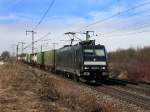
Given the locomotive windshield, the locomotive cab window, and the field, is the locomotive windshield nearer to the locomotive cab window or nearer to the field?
the locomotive cab window

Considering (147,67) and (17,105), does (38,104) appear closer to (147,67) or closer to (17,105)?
(17,105)

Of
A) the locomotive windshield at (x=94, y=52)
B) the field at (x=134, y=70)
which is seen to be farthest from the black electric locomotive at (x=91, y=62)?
the field at (x=134, y=70)

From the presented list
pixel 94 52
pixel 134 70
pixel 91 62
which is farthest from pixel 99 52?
pixel 134 70

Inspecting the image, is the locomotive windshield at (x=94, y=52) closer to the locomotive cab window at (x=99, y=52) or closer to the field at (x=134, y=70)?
the locomotive cab window at (x=99, y=52)

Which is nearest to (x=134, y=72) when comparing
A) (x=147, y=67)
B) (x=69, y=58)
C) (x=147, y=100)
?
(x=147, y=67)

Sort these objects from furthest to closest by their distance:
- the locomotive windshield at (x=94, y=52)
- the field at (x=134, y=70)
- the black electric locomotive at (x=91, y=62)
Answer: the field at (x=134, y=70) < the locomotive windshield at (x=94, y=52) < the black electric locomotive at (x=91, y=62)

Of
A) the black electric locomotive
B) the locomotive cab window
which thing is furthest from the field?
the black electric locomotive

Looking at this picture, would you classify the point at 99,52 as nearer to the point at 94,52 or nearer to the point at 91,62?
the point at 94,52

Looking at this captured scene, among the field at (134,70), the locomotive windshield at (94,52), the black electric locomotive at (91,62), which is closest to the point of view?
the black electric locomotive at (91,62)

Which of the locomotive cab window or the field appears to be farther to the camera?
the field

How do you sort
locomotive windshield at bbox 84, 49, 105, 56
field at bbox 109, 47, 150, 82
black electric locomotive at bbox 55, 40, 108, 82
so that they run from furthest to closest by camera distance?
field at bbox 109, 47, 150, 82, locomotive windshield at bbox 84, 49, 105, 56, black electric locomotive at bbox 55, 40, 108, 82

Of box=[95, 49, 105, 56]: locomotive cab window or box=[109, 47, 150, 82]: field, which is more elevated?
box=[95, 49, 105, 56]: locomotive cab window

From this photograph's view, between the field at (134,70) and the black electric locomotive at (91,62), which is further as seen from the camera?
the field at (134,70)

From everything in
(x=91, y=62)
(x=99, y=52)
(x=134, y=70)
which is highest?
(x=99, y=52)
